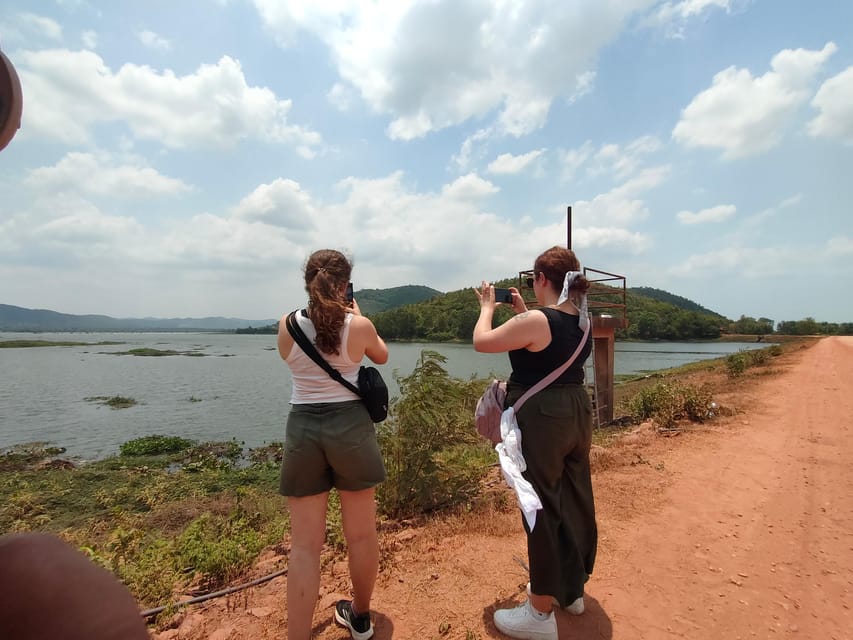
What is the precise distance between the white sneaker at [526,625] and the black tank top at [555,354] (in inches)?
53.9

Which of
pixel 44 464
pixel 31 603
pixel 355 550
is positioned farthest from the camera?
pixel 44 464

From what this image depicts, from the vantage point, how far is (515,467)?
2.62 meters

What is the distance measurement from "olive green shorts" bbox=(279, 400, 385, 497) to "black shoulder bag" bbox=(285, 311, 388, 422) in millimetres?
99

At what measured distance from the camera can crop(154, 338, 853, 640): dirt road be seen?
3.02 metres

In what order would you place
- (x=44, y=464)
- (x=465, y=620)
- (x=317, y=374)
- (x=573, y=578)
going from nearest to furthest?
1. (x=317, y=374)
2. (x=573, y=578)
3. (x=465, y=620)
4. (x=44, y=464)

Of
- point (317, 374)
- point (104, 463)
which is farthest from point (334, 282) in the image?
point (104, 463)

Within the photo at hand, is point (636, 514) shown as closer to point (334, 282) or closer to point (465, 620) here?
point (465, 620)

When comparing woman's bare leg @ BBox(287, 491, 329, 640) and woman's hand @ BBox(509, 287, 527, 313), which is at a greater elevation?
woman's hand @ BBox(509, 287, 527, 313)

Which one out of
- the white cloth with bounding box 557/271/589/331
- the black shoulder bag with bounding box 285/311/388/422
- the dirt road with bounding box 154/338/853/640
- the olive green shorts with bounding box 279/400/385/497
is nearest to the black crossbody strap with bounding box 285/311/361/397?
the black shoulder bag with bounding box 285/311/388/422

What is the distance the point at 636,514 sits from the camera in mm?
4539

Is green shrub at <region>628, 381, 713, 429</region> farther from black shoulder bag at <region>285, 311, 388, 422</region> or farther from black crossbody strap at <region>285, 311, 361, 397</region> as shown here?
black crossbody strap at <region>285, 311, 361, 397</region>

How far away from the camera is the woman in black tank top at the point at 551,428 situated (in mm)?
2607

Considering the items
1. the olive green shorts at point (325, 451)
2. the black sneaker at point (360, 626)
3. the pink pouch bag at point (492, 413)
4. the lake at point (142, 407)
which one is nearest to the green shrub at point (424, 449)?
the black sneaker at point (360, 626)

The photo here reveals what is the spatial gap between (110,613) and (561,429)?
2426 millimetres
